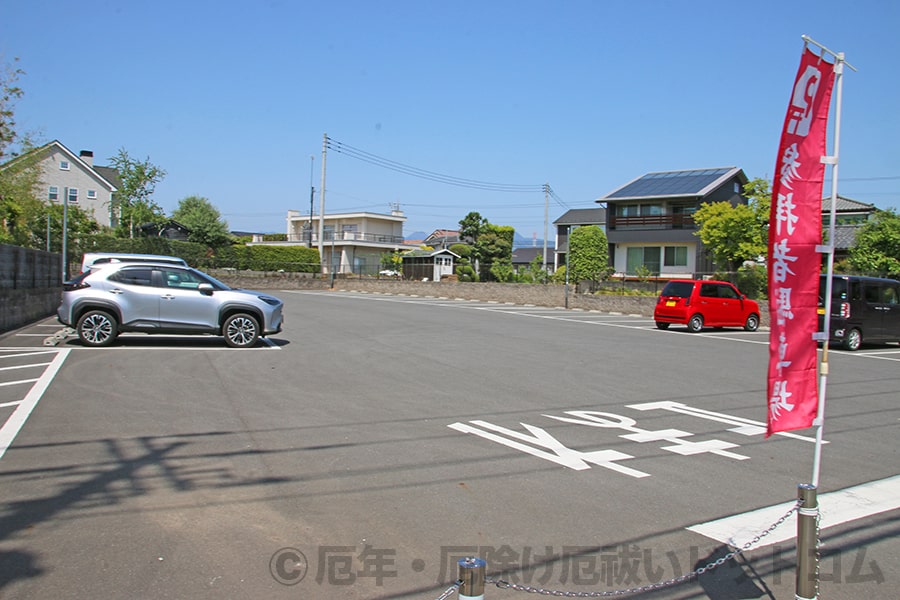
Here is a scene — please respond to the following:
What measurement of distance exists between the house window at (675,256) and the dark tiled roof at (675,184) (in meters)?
3.45

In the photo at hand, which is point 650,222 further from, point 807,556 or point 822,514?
point 807,556

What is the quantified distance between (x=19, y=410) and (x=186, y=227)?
2322 inches

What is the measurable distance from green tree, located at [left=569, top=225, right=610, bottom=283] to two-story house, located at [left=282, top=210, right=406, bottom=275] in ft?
104

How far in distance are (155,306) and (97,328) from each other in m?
1.16

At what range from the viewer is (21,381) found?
32.2 ft

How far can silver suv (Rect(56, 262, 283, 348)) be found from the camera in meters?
13.5

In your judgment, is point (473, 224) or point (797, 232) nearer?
point (797, 232)

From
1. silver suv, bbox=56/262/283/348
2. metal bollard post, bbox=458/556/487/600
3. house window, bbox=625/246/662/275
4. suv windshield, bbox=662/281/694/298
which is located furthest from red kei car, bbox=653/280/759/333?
metal bollard post, bbox=458/556/487/600

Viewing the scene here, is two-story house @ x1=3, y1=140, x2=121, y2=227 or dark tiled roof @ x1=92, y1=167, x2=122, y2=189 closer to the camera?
two-story house @ x1=3, y1=140, x2=121, y2=227

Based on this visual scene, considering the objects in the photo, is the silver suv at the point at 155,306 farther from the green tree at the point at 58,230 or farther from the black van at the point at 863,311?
the green tree at the point at 58,230

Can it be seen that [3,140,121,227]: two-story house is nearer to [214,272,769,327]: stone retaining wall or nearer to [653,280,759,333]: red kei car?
[214,272,769,327]: stone retaining wall

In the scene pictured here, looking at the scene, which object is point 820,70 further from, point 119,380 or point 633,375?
point 119,380

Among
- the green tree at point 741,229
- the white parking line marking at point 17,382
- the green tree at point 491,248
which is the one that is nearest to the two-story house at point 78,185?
the green tree at point 491,248

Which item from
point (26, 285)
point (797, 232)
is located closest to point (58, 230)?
point (26, 285)
